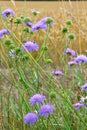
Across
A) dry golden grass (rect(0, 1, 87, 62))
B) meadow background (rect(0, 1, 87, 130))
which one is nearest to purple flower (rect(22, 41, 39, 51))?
meadow background (rect(0, 1, 87, 130))

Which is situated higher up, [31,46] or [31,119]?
[31,46]

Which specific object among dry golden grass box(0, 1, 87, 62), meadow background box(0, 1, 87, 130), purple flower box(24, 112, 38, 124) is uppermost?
dry golden grass box(0, 1, 87, 62)

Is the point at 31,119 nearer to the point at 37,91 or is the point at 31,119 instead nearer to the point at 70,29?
the point at 37,91

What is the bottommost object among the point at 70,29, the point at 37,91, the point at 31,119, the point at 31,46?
the point at 31,119

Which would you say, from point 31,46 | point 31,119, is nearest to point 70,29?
point 31,46

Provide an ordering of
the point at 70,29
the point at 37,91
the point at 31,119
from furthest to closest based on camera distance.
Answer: the point at 70,29
the point at 37,91
the point at 31,119

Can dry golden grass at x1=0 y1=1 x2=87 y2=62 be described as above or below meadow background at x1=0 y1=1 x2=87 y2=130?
above

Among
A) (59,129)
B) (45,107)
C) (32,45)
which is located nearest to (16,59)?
(32,45)

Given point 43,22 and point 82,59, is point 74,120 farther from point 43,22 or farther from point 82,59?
point 43,22

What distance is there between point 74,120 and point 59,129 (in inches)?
5.0

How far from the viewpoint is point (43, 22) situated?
1874 mm

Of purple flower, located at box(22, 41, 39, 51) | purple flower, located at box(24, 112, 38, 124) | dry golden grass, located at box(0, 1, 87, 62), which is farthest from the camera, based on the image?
dry golden grass, located at box(0, 1, 87, 62)

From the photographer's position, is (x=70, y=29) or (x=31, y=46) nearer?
(x=31, y=46)

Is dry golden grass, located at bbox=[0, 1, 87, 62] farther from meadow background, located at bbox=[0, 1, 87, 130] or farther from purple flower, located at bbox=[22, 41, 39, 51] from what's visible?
purple flower, located at bbox=[22, 41, 39, 51]
